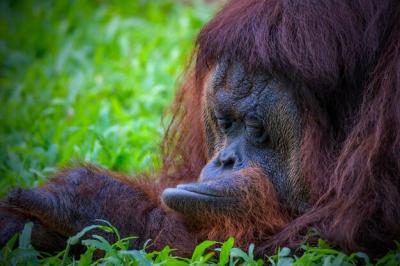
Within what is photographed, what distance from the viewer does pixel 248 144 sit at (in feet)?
10.9

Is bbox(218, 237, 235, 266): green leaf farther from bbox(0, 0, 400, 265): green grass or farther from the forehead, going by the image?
the forehead

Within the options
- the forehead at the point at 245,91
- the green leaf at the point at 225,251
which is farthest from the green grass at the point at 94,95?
the forehead at the point at 245,91

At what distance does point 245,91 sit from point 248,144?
0.23 metres

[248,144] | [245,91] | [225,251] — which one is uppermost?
[245,91]

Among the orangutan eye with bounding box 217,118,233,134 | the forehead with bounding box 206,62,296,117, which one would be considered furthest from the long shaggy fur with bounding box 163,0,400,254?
the orangutan eye with bounding box 217,118,233,134

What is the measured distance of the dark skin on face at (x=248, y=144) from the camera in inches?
127

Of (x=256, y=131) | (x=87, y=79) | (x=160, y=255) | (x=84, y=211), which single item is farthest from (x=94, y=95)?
(x=160, y=255)

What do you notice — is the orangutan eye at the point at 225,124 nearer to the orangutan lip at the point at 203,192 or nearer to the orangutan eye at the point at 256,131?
the orangutan eye at the point at 256,131

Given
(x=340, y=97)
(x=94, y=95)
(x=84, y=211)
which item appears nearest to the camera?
(x=340, y=97)

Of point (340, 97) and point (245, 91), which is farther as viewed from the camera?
point (245, 91)

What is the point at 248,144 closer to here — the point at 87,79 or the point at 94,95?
the point at 94,95

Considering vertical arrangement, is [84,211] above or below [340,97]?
below

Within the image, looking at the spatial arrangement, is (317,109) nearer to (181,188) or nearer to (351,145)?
(351,145)

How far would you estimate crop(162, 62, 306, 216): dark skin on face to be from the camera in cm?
321
